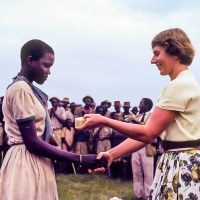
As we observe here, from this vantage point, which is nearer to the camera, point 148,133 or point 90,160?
point 148,133

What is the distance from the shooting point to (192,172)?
392cm

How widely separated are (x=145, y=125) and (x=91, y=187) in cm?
908

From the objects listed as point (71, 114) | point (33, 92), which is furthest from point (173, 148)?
Result: point (71, 114)

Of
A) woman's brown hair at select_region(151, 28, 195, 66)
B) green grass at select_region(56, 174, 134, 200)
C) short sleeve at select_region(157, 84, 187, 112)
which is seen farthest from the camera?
green grass at select_region(56, 174, 134, 200)

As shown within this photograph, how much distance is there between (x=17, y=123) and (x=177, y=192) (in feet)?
4.34

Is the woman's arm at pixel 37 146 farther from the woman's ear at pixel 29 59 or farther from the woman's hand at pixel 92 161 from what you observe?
the woman's ear at pixel 29 59

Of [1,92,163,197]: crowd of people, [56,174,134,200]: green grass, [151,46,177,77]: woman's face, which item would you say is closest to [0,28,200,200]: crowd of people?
[151,46,177,77]: woman's face

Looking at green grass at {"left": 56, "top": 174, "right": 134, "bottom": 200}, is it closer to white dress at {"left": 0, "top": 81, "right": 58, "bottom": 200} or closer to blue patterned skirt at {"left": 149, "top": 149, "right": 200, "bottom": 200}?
white dress at {"left": 0, "top": 81, "right": 58, "bottom": 200}

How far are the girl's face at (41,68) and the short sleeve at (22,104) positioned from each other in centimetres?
18

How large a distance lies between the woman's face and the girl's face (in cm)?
86

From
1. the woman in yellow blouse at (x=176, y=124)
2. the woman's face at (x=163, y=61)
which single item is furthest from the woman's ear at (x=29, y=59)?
the woman's face at (x=163, y=61)

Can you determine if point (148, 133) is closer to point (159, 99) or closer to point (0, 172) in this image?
point (159, 99)

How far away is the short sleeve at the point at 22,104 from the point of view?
4.06 metres

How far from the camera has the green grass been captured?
1155 centimetres
